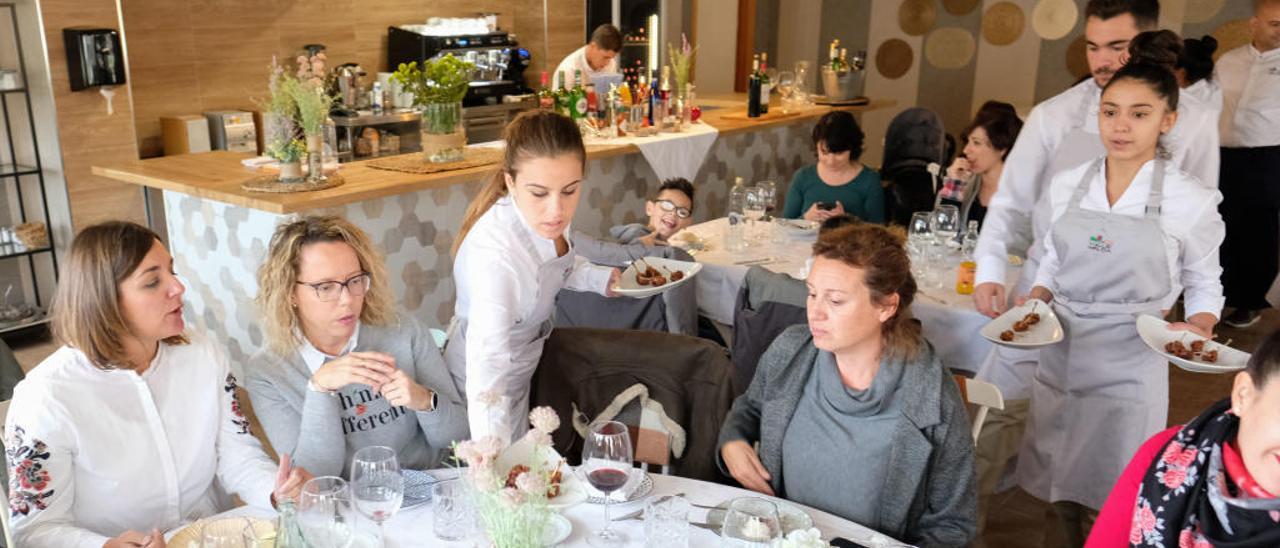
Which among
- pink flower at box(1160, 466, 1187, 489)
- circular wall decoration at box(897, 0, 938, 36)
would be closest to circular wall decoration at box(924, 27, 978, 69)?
circular wall decoration at box(897, 0, 938, 36)

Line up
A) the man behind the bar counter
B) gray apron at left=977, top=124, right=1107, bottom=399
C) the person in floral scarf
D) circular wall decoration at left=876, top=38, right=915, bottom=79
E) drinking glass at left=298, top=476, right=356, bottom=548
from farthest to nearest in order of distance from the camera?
circular wall decoration at left=876, top=38, right=915, bottom=79
the man behind the bar counter
gray apron at left=977, top=124, right=1107, bottom=399
drinking glass at left=298, top=476, right=356, bottom=548
the person in floral scarf

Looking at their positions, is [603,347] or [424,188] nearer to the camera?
[603,347]

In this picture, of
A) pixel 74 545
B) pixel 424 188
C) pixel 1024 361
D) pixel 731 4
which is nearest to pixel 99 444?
pixel 74 545

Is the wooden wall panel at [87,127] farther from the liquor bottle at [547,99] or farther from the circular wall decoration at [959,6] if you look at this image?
the circular wall decoration at [959,6]

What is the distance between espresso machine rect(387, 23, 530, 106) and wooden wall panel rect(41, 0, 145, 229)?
1.95 metres

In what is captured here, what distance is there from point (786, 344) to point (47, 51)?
442cm

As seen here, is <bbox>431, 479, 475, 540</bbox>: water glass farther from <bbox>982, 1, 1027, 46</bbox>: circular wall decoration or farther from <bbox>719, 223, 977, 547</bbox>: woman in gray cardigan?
<bbox>982, 1, 1027, 46</bbox>: circular wall decoration

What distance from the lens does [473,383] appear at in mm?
2262

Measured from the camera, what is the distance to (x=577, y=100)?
205 inches

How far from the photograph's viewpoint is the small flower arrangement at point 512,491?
1617mm

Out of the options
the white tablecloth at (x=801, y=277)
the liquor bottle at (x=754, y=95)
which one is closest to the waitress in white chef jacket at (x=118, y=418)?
the white tablecloth at (x=801, y=277)

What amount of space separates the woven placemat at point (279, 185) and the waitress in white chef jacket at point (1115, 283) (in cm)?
256

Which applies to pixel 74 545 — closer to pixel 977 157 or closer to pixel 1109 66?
pixel 1109 66

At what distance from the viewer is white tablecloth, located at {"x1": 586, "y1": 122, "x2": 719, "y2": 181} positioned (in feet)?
17.0
